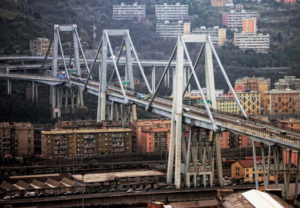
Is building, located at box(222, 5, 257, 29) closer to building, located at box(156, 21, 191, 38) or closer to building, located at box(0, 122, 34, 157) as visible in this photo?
building, located at box(156, 21, 191, 38)

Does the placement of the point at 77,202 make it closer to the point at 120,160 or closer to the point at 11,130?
the point at 120,160

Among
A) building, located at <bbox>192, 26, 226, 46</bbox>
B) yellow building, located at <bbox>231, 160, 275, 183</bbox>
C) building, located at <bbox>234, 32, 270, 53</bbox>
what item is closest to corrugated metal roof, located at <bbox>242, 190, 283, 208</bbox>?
yellow building, located at <bbox>231, 160, 275, 183</bbox>

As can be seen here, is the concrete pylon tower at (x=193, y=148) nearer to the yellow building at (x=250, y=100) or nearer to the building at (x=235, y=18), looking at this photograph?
the yellow building at (x=250, y=100)

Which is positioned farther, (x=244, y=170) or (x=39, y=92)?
(x=39, y=92)

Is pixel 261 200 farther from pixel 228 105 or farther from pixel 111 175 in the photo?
pixel 228 105

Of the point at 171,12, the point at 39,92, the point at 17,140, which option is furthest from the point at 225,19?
the point at 17,140

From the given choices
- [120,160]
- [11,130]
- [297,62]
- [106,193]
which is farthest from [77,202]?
[297,62]
